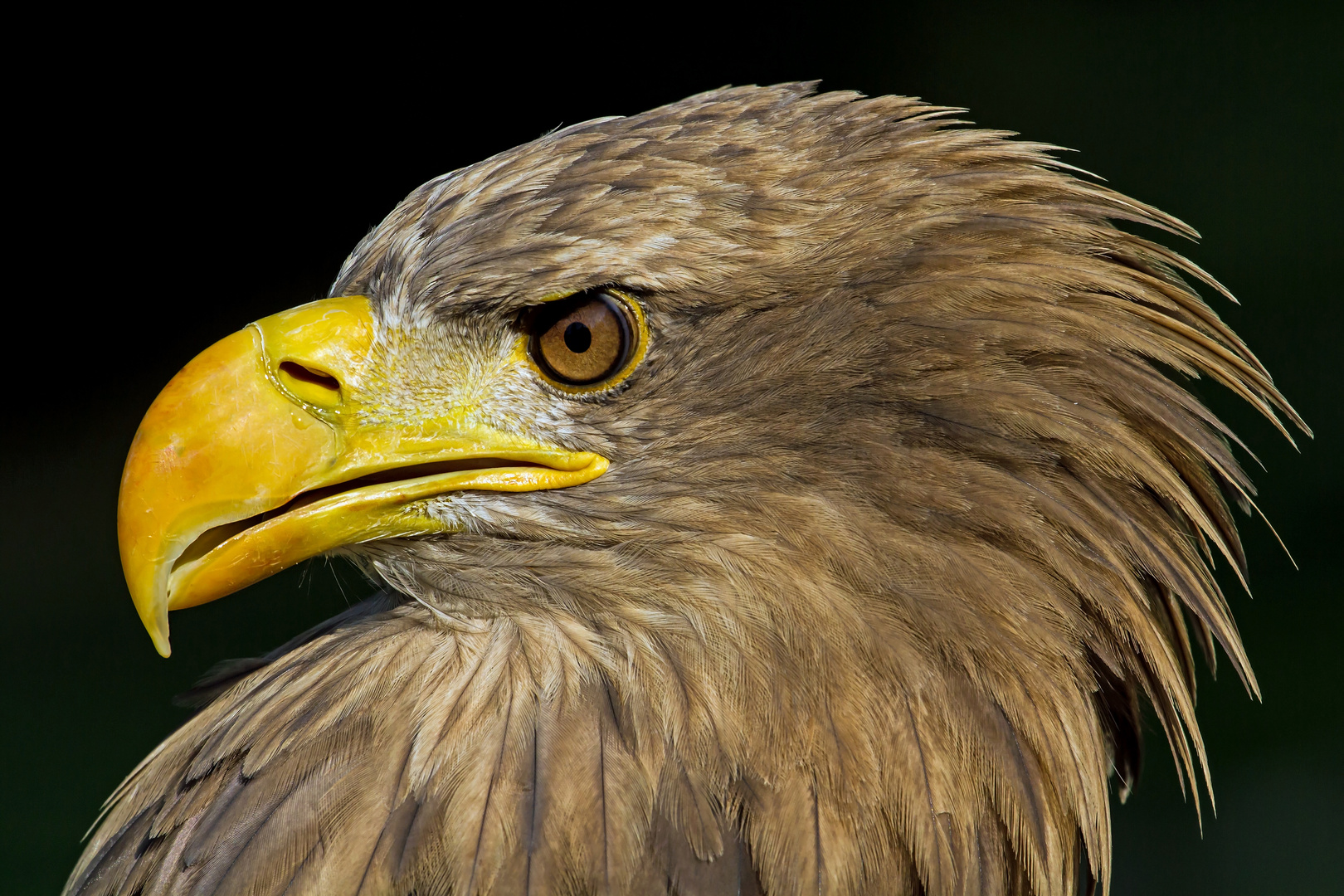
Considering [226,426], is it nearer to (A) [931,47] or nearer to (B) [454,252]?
(B) [454,252]

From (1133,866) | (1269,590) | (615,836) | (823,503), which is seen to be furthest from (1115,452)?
(1269,590)

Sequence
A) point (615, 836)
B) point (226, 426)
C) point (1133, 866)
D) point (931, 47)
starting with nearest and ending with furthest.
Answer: point (615, 836), point (226, 426), point (1133, 866), point (931, 47)

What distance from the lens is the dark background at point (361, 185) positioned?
548 cm

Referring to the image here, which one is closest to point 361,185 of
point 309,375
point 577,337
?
point 309,375

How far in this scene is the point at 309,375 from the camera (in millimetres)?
1599

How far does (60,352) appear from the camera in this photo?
6.62m

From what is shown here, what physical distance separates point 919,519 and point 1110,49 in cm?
533

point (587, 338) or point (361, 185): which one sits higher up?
point (587, 338)

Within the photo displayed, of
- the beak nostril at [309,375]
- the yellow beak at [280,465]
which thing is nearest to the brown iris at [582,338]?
the yellow beak at [280,465]

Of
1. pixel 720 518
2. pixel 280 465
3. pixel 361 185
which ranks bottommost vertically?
pixel 361 185

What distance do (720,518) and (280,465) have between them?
0.55 m

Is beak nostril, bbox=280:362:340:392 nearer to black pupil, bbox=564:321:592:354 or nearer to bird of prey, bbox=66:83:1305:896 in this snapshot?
bird of prey, bbox=66:83:1305:896

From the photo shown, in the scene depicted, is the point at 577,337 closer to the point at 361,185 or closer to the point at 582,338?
the point at 582,338

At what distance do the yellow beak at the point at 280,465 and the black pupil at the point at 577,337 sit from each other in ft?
0.45
